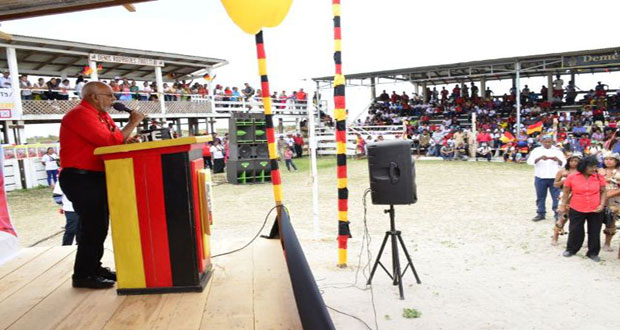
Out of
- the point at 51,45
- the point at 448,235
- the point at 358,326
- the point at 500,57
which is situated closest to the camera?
the point at 358,326

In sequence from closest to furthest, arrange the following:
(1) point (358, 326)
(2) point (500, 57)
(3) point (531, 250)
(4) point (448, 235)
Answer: (1) point (358, 326) < (3) point (531, 250) < (4) point (448, 235) < (2) point (500, 57)

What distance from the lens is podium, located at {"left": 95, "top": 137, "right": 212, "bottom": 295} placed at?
2424mm

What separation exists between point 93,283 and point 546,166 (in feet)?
21.5

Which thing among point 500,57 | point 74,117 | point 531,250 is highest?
point 500,57

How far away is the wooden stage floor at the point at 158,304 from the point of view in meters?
2.14

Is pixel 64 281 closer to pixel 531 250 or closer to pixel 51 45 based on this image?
pixel 531 250

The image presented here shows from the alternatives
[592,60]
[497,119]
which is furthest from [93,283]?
[497,119]

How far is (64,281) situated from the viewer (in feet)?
9.37

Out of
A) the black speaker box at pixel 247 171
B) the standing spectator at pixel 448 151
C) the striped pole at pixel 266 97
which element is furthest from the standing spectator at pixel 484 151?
the striped pole at pixel 266 97

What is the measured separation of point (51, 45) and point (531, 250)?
16551mm

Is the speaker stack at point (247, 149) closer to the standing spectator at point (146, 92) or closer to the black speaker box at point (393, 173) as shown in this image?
the standing spectator at point (146, 92)

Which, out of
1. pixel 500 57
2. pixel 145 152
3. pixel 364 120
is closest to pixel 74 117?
pixel 145 152

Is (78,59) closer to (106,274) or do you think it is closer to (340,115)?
(340,115)

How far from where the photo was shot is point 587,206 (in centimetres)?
488
